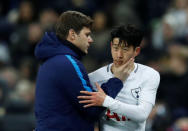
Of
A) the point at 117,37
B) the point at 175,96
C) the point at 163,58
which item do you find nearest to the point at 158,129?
the point at 175,96

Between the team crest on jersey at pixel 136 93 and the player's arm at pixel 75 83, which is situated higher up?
the player's arm at pixel 75 83

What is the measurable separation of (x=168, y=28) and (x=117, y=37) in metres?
4.65

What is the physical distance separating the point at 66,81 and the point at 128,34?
64cm

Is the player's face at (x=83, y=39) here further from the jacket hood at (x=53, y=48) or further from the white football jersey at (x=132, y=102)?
the white football jersey at (x=132, y=102)

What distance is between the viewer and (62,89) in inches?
172

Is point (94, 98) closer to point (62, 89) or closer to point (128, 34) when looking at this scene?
point (62, 89)

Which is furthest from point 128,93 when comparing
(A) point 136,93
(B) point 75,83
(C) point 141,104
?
(B) point 75,83

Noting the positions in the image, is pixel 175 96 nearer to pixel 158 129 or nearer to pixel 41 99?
pixel 158 129

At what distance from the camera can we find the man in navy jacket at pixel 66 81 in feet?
14.2

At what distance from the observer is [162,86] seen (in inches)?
295

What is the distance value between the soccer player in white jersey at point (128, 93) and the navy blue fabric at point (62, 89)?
0.09 m

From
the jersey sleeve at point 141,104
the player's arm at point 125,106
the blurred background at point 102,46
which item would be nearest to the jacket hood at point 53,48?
the player's arm at point 125,106

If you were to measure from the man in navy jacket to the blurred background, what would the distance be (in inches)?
106

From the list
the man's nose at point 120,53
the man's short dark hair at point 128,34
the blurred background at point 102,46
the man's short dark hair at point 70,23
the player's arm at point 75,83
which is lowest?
the blurred background at point 102,46
